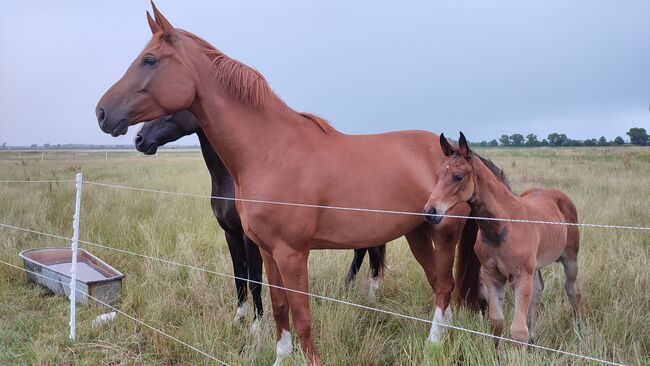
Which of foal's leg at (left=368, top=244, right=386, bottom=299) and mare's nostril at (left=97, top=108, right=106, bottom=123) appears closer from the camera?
mare's nostril at (left=97, top=108, right=106, bottom=123)

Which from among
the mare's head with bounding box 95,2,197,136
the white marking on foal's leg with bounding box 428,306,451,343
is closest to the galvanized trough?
the mare's head with bounding box 95,2,197,136

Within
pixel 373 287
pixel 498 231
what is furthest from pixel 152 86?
pixel 373 287

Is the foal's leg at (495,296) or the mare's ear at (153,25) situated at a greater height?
the mare's ear at (153,25)

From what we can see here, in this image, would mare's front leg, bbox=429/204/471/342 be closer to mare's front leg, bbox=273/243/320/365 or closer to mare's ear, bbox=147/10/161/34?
mare's front leg, bbox=273/243/320/365

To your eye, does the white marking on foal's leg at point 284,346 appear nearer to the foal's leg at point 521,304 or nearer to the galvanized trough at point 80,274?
the foal's leg at point 521,304

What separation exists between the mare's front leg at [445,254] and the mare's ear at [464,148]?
55 centimetres

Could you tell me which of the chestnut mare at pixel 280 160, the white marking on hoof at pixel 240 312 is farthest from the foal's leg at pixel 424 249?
the white marking on hoof at pixel 240 312

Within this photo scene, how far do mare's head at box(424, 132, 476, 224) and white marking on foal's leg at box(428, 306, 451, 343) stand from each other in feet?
2.59

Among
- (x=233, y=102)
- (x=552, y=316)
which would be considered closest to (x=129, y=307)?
(x=233, y=102)

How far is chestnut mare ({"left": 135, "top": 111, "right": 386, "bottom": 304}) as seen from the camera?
3.64m

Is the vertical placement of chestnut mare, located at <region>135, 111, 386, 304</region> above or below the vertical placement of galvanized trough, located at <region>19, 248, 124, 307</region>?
above

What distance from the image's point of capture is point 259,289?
12.2 feet

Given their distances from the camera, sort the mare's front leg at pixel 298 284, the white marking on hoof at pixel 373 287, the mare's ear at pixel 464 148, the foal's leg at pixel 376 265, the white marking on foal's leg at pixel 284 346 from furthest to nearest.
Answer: the foal's leg at pixel 376 265
the white marking on hoof at pixel 373 287
the white marking on foal's leg at pixel 284 346
the mare's front leg at pixel 298 284
the mare's ear at pixel 464 148

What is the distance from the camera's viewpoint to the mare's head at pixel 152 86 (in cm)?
250
